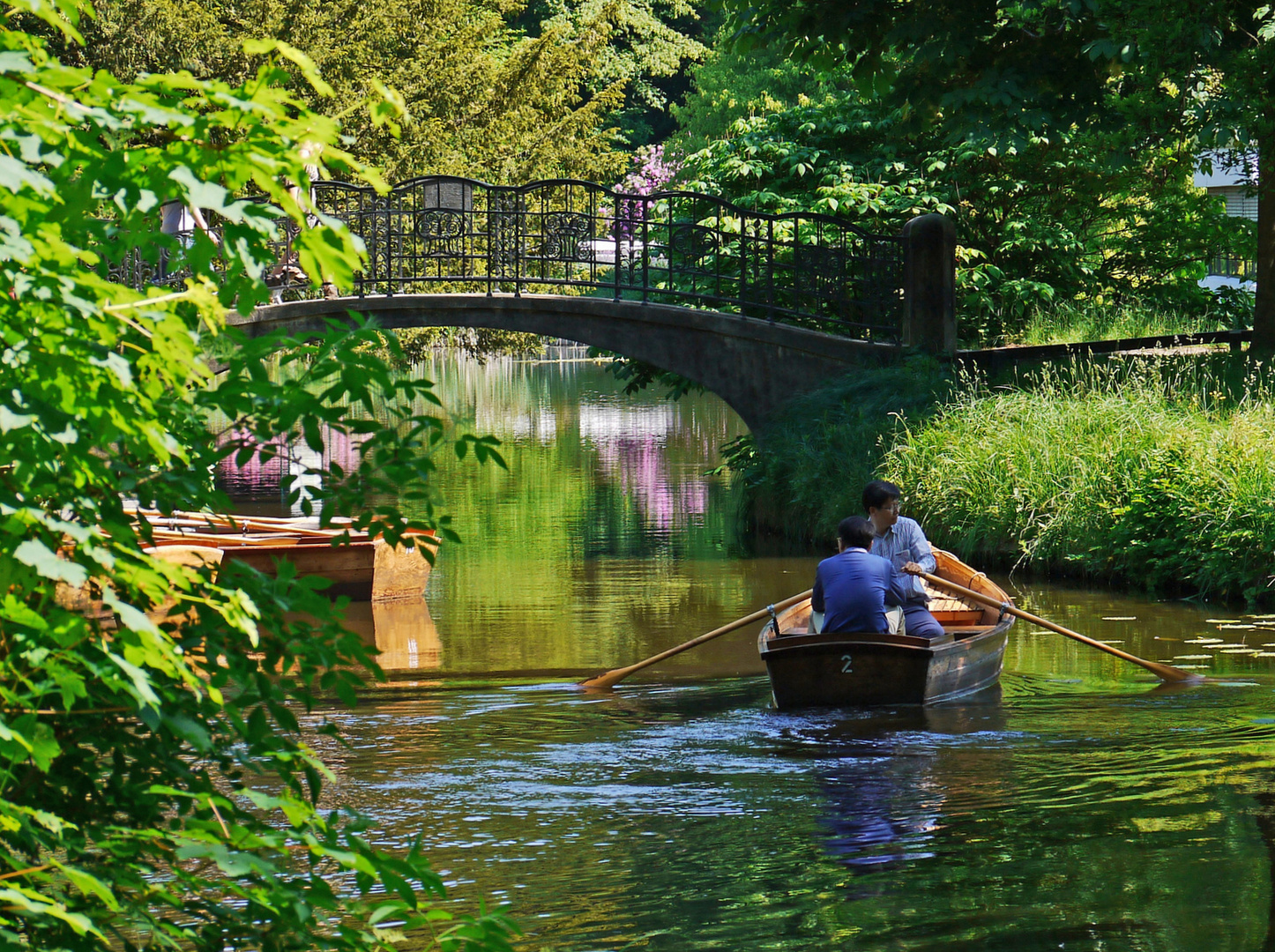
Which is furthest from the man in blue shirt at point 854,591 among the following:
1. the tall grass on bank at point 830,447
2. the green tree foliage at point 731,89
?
the green tree foliage at point 731,89

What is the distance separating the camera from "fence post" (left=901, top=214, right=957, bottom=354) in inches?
688

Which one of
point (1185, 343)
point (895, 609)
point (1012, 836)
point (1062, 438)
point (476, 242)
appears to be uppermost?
point (476, 242)

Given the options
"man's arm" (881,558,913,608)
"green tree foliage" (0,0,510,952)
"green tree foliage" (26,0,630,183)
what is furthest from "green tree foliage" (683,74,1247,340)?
"green tree foliage" (0,0,510,952)

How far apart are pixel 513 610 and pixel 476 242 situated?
20996 mm

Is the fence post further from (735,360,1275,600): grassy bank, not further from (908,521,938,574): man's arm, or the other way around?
(908,521,938,574): man's arm

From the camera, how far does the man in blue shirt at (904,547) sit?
9711mm

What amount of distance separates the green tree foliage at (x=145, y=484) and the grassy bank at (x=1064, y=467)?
10.1 m

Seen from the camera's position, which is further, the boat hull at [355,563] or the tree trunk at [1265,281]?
the tree trunk at [1265,281]

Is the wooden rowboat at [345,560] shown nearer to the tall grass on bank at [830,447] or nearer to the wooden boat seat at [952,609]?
the tall grass on bank at [830,447]

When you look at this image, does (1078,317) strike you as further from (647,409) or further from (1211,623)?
(647,409)

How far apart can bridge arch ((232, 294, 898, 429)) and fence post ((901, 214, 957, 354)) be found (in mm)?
906

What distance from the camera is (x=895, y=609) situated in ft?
31.2

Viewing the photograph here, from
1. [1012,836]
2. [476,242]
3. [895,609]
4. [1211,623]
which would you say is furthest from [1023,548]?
[476,242]

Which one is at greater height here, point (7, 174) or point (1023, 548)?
point (7, 174)
